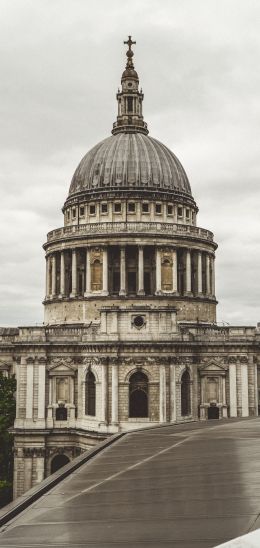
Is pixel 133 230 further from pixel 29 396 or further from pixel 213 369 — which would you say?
pixel 29 396

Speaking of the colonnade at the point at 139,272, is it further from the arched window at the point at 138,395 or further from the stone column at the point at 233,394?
the arched window at the point at 138,395

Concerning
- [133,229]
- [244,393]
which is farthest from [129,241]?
[244,393]

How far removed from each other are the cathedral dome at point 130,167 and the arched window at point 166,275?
31.0 ft

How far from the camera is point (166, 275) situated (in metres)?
68.4

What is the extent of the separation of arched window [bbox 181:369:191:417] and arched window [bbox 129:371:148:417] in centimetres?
391

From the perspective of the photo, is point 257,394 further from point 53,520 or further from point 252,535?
point 252,535

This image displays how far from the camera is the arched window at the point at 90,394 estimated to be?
57.2m

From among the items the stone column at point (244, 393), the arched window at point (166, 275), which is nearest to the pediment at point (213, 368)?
the stone column at point (244, 393)

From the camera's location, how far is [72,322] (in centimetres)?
6819

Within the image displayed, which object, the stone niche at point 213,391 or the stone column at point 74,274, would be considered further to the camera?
the stone column at point 74,274

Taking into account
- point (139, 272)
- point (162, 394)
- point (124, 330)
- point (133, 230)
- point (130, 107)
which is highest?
point (130, 107)

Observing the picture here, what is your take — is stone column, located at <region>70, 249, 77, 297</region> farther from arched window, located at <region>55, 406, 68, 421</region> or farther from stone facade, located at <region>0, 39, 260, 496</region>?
arched window, located at <region>55, 406, 68, 421</region>

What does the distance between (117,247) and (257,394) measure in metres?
21.0

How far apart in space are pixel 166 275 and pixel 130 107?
23683mm
